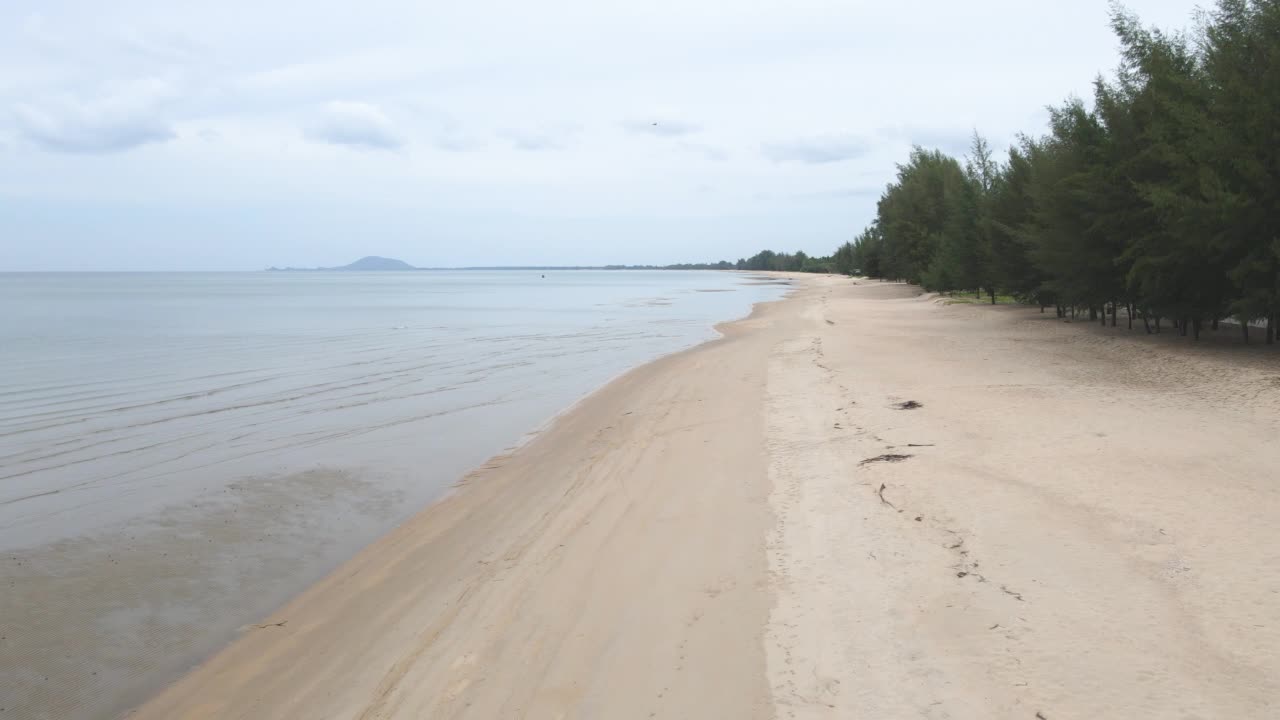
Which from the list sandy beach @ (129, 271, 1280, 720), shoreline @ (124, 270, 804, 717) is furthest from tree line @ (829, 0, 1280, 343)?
shoreline @ (124, 270, 804, 717)

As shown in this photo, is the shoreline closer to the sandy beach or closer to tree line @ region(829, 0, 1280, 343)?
the sandy beach

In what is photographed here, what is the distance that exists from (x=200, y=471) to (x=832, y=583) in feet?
31.1

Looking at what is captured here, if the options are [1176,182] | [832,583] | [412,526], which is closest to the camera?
[832,583]

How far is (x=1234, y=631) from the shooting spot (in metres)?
4.23

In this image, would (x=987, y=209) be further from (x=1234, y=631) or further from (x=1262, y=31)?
(x=1234, y=631)

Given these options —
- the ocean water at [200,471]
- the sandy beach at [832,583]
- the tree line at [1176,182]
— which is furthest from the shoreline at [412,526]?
the tree line at [1176,182]

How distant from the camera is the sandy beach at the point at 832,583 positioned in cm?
412

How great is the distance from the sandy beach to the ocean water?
0.78 meters

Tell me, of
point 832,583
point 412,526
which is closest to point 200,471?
point 412,526

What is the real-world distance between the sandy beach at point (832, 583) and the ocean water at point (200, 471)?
779 millimetres

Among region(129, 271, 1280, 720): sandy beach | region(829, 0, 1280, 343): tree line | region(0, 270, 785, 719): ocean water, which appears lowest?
region(0, 270, 785, 719): ocean water

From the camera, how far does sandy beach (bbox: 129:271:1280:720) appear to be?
4117 mm

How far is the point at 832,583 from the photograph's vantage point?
17.7 feet

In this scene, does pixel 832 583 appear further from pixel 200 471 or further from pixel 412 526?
pixel 200 471
